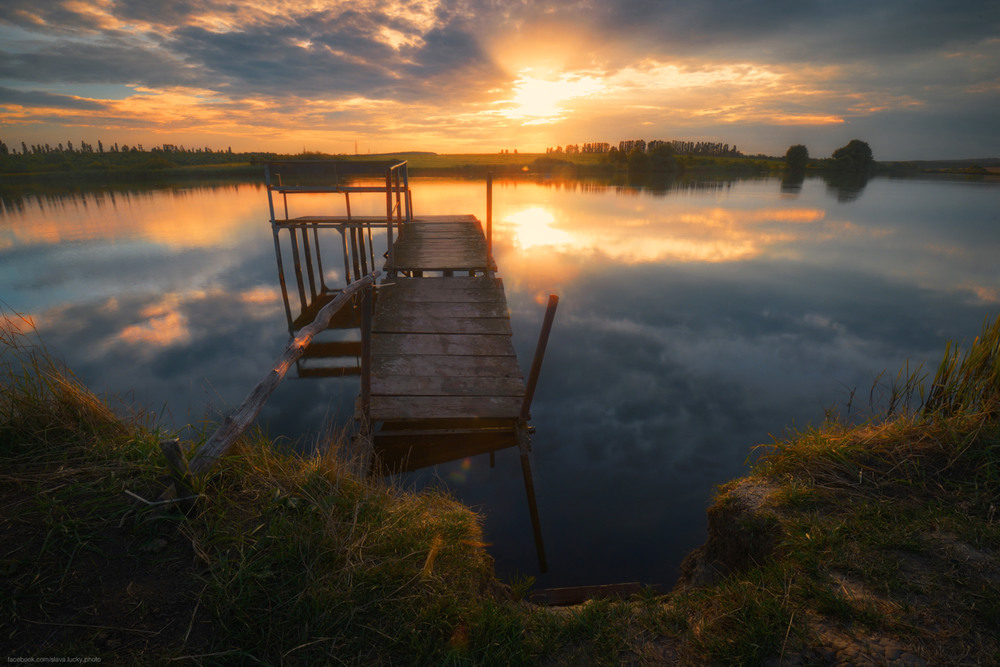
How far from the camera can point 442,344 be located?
7.95 meters

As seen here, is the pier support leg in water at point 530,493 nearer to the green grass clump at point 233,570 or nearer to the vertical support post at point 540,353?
the vertical support post at point 540,353

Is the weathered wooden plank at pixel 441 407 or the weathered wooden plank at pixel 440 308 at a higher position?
the weathered wooden plank at pixel 440 308

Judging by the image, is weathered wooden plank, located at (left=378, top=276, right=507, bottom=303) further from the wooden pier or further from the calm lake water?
the calm lake water

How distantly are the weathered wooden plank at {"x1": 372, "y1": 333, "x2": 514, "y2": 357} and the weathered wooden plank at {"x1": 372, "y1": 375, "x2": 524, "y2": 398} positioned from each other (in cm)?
77

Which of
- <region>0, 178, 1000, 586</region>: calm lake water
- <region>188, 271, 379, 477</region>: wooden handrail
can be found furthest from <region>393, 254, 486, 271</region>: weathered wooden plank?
<region>188, 271, 379, 477</region>: wooden handrail

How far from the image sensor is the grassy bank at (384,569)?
2.29 metres

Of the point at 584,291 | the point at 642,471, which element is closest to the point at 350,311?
the point at 584,291

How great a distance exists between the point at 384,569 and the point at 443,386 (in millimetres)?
4104

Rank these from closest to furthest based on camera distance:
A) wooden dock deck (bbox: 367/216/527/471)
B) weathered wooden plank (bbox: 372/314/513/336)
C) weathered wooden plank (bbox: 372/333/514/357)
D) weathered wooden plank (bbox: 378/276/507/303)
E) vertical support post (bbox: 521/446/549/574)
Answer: vertical support post (bbox: 521/446/549/574) < wooden dock deck (bbox: 367/216/527/471) < weathered wooden plank (bbox: 372/333/514/357) < weathered wooden plank (bbox: 372/314/513/336) < weathered wooden plank (bbox: 378/276/507/303)

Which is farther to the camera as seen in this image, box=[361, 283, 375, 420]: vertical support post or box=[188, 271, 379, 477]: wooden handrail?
box=[361, 283, 375, 420]: vertical support post

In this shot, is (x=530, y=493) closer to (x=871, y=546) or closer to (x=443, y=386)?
(x=443, y=386)

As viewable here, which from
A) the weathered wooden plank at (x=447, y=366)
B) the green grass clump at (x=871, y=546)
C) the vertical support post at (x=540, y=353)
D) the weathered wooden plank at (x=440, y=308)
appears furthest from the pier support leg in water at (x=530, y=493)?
the weathered wooden plank at (x=440, y=308)

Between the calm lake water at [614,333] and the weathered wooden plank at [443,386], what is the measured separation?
3.78 ft

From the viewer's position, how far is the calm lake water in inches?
253
